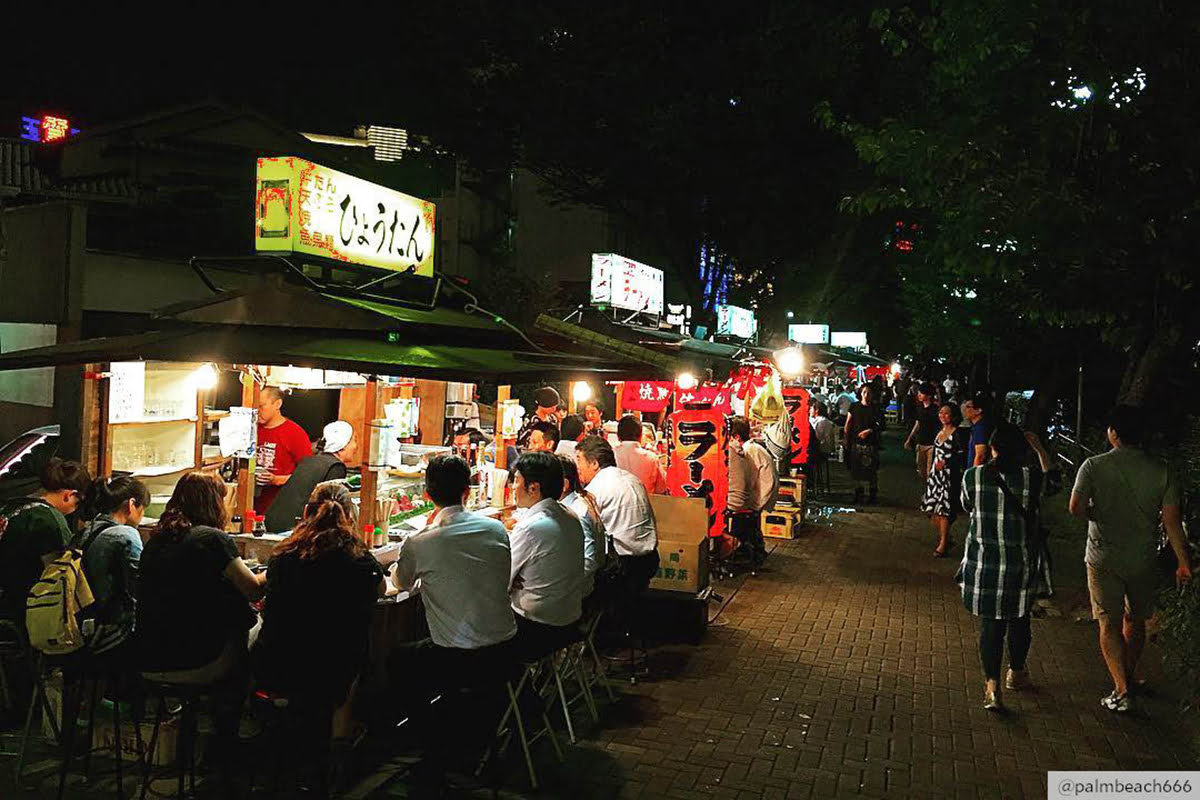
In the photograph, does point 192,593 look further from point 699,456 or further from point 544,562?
point 699,456

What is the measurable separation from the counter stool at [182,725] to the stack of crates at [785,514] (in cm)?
1031

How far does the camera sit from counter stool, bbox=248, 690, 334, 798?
204 inches

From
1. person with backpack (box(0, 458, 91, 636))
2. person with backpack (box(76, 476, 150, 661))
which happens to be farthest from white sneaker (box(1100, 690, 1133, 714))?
person with backpack (box(0, 458, 91, 636))

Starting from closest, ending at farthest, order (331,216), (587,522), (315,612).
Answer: (315,612) < (587,522) < (331,216)

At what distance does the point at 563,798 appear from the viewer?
5.68 m

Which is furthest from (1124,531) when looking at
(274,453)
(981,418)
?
(274,453)

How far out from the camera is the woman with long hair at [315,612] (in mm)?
5098

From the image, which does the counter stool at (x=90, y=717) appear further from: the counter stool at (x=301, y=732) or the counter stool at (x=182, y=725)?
the counter stool at (x=301, y=732)

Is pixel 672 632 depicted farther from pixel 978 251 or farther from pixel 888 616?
pixel 978 251

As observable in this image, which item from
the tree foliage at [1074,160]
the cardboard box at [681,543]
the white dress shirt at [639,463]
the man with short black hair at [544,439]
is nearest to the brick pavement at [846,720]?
the cardboard box at [681,543]

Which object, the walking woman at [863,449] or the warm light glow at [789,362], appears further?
the walking woman at [863,449]

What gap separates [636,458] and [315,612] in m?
5.41

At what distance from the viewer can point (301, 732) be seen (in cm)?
523

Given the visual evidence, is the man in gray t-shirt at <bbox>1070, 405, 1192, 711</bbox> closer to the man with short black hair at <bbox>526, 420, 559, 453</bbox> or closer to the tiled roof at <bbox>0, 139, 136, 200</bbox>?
the man with short black hair at <bbox>526, 420, 559, 453</bbox>
